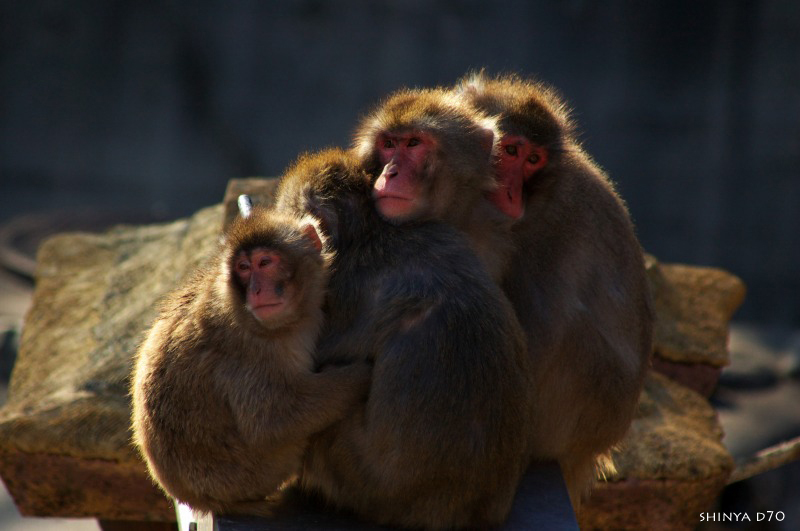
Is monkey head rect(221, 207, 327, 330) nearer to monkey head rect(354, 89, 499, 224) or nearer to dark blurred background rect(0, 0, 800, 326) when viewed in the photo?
monkey head rect(354, 89, 499, 224)

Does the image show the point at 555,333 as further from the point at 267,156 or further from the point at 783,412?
the point at 267,156

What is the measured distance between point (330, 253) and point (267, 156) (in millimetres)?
7350

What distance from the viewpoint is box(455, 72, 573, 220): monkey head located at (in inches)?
139

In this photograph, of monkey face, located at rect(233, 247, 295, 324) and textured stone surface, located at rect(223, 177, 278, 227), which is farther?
textured stone surface, located at rect(223, 177, 278, 227)

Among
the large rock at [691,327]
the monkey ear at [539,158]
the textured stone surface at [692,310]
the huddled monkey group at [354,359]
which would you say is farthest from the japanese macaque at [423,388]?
the large rock at [691,327]

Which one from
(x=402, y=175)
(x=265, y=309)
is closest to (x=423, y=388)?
(x=265, y=309)

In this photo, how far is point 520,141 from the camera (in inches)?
141

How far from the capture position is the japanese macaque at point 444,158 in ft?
10.8

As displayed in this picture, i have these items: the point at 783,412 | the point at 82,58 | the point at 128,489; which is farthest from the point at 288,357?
the point at 82,58

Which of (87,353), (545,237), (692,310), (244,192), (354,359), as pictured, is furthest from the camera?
(692,310)

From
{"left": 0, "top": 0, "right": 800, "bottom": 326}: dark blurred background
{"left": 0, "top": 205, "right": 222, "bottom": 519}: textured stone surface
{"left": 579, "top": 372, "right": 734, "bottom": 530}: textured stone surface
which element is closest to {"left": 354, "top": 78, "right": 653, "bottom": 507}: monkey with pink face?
{"left": 579, "top": 372, "right": 734, "bottom": 530}: textured stone surface

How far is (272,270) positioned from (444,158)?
2.58ft

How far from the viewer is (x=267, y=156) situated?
1021 centimetres

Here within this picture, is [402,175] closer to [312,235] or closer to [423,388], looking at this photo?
[312,235]
